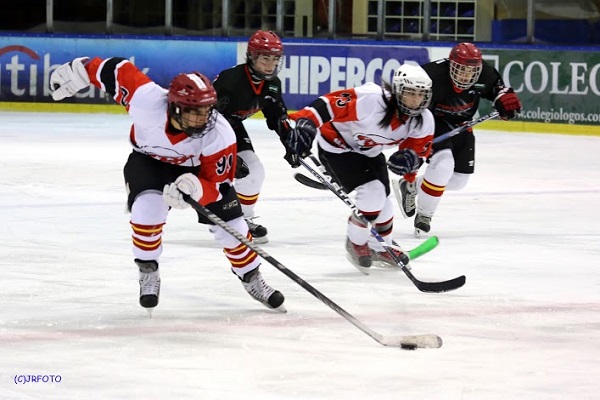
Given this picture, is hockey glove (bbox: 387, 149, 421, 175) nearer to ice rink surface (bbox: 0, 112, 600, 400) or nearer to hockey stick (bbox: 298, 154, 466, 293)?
hockey stick (bbox: 298, 154, 466, 293)

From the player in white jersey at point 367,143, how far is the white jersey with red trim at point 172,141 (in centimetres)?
101

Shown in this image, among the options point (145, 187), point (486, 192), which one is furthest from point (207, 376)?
point (486, 192)

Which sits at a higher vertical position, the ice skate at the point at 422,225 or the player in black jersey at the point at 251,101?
the player in black jersey at the point at 251,101

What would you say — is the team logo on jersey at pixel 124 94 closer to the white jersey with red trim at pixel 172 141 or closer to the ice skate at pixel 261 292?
the white jersey with red trim at pixel 172 141

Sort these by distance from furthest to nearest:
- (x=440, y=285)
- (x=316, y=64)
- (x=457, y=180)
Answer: (x=316, y=64) → (x=457, y=180) → (x=440, y=285)

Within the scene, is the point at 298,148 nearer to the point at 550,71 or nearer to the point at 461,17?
the point at 550,71

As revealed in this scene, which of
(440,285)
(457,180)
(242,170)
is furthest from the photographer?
(457,180)

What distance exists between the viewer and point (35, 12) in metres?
13.0

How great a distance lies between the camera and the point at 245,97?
5.68 meters

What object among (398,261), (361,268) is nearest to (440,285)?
(398,261)

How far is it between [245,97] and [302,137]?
1019 mm

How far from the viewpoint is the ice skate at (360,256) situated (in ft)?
16.2

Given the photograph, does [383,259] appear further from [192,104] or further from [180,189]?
[192,104]

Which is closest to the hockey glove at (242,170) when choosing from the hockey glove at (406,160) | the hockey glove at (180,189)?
the hockey glove at (406,160)
